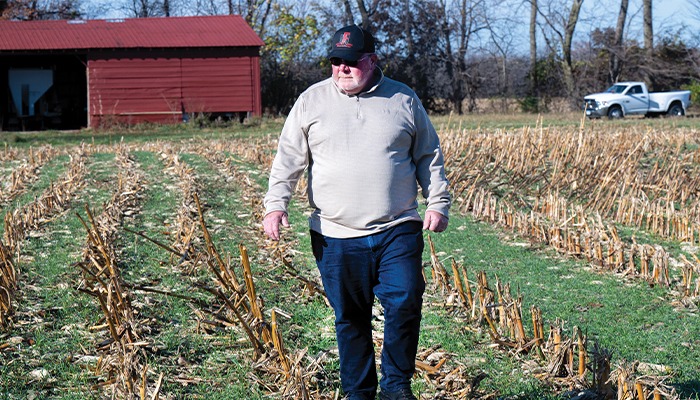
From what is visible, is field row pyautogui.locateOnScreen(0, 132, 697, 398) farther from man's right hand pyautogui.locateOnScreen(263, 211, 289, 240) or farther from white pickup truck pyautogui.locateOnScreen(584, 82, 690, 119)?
white pickup truck pyautogui.locateOnScreen(584, 82, 690, 119)

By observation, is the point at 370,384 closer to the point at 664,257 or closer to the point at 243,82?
the point at 664,257

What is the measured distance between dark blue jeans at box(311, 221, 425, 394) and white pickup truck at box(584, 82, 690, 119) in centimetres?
3312

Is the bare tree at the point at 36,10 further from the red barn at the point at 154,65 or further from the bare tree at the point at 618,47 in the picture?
the bare tree at the point at 618,47

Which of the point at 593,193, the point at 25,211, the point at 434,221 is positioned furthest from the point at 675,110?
the point at 434,221

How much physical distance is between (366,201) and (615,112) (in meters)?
34.0

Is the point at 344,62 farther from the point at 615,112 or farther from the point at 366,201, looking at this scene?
the point at 615,112

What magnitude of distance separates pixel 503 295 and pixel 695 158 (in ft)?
35.4

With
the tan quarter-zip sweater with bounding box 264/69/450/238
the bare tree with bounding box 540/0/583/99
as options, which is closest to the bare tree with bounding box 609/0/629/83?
the bare tree with bounding box 540/0/583/99

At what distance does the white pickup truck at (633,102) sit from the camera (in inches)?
1433

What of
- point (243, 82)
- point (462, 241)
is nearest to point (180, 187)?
point (462, 241)

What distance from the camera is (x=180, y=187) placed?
13.4 meters

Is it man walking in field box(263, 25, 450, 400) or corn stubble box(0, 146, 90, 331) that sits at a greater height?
man walking in field box(263, 25, 450, 400)

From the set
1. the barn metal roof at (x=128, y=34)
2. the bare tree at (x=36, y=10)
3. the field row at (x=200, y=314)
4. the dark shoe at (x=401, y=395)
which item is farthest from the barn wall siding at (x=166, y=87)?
the dark shoe at (x=401, y=395)

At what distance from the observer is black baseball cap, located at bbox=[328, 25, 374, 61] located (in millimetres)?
4543
